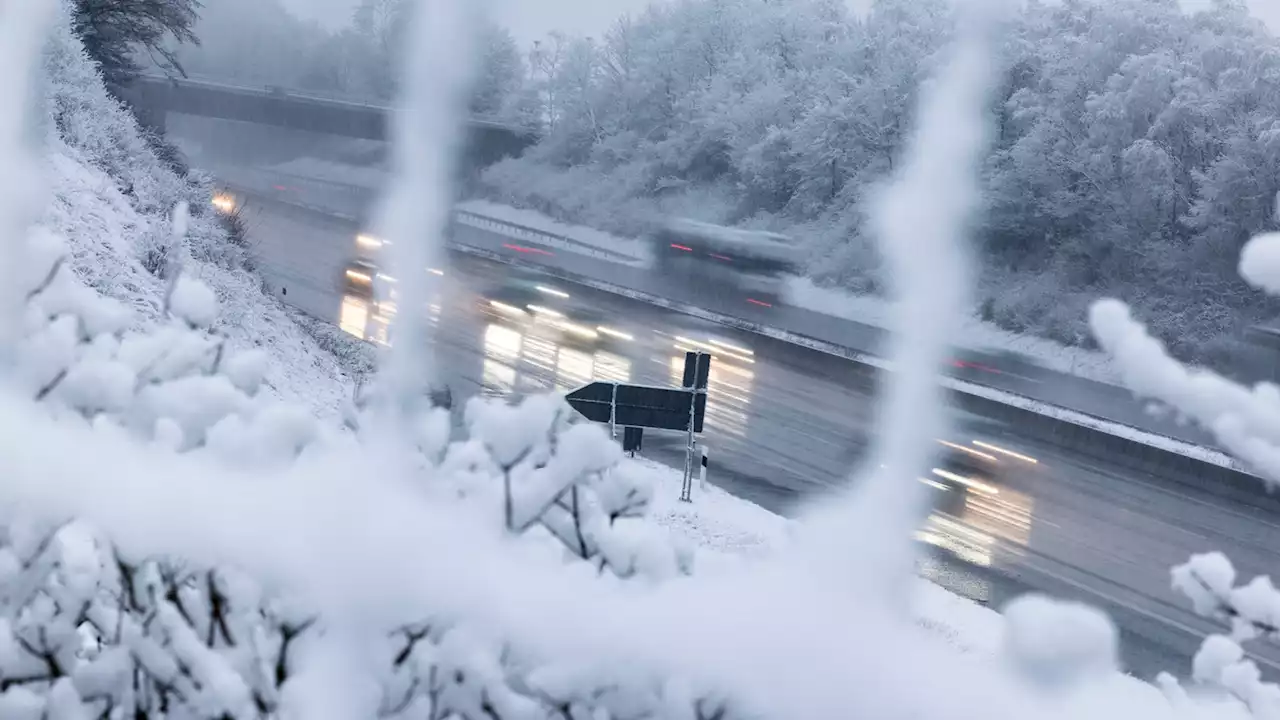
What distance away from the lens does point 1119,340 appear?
1616mm

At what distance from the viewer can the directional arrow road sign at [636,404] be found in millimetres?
6059

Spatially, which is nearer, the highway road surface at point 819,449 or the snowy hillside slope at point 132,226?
the snowy hillside slope at point 132,226

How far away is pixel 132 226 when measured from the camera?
338 inches

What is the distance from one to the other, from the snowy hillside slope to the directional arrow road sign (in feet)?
4.31

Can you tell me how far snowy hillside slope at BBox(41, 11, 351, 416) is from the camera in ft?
23.1

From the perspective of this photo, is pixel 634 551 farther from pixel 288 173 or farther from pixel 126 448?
pixel 288 173

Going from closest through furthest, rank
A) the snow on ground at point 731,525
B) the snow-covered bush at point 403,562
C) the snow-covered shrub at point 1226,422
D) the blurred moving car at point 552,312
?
the snow-covered shrub at point 1226,422, the snow-covered bush at point 403,562, the snow on ground at point 731,525, the blurred moving car at point 552,312

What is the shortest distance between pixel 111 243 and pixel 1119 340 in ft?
24.6

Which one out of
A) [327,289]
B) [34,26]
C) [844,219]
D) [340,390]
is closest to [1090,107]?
[844,219]

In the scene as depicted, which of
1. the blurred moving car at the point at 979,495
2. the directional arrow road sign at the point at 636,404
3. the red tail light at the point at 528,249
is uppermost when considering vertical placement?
the directional arrow road sign at the point at 636,404

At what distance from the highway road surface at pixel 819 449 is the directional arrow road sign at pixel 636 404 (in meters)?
0.77

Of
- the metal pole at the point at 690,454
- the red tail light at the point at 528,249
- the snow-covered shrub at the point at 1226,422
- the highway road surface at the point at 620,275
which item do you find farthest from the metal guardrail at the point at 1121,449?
the snow-covered shrub at the point at 1226,422

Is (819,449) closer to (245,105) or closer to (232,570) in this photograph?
(232,570)

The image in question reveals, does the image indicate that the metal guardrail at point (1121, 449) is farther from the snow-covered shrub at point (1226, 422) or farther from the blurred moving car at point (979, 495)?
the snow-covered shrub at point (1226, 422)
